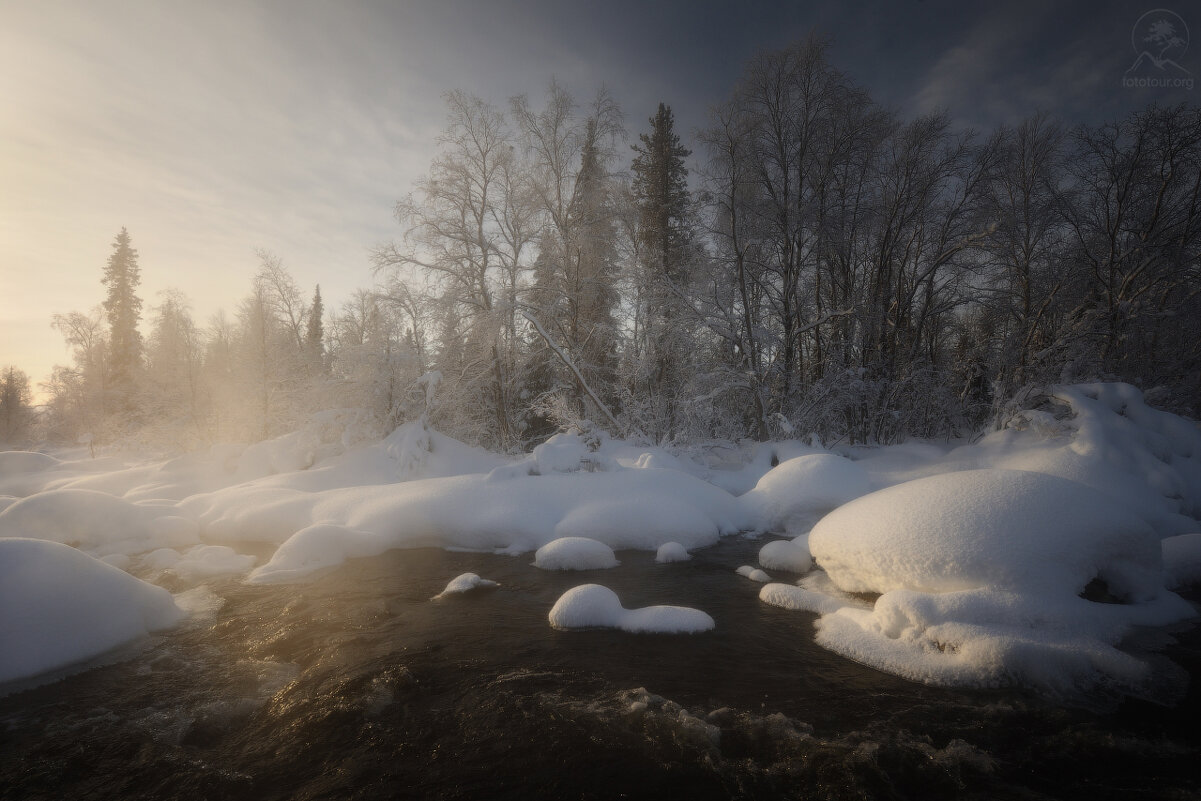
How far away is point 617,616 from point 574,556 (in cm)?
185

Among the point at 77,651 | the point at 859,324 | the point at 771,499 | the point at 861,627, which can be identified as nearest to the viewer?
the point at 77,651

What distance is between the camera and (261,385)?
18953 millimetres

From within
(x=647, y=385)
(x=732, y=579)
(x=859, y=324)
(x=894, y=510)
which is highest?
(x=859, y=324)

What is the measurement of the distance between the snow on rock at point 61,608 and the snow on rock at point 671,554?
573 cm

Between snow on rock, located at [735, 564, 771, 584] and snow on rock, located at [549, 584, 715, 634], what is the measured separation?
146 centimetres

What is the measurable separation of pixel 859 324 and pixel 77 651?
16861 millimetres

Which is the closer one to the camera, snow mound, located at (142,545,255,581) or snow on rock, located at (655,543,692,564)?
snow mound, located at (142,545,255,581)

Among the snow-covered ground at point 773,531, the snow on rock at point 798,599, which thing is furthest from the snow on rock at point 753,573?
the snow on rock at point 798,599

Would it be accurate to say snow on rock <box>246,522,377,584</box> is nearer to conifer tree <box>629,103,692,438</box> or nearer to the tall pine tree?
conifer tree <box>629,103,692,438</box>

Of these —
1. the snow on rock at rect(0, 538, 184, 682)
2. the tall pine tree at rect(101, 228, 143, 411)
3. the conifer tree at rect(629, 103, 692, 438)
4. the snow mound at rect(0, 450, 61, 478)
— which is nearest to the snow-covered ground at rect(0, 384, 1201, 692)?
the snow on rock at rect(0, 538, 184, 682)

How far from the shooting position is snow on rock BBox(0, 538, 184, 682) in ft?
12.5

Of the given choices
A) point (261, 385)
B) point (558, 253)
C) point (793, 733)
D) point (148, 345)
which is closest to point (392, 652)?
point (793, 733)

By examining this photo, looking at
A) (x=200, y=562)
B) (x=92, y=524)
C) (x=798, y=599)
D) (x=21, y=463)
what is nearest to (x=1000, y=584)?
(x=798, y=599)

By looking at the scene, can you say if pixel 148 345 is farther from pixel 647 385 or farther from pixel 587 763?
pixel 587 763
